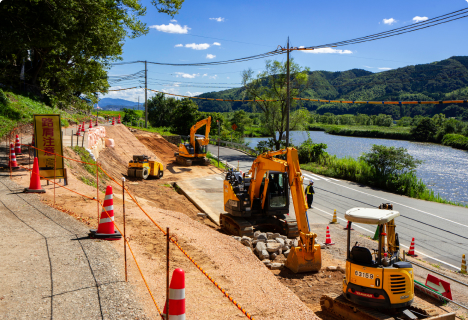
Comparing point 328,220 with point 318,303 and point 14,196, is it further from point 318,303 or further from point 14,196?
point 14,196

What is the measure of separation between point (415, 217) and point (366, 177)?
1015 cm

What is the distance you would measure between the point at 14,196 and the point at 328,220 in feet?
45.3

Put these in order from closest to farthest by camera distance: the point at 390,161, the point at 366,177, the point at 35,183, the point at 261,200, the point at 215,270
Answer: the point at 215,270 < the point at 35,183 < the point at 261,200 < the point at 390,161 < the point at 366,177

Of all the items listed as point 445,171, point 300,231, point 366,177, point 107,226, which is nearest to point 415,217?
point 366,177

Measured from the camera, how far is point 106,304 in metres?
5.21

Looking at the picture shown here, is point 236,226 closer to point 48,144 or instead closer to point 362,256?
point 362,256

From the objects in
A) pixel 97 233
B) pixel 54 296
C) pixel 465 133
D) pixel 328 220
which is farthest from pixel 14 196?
pixel 465 133

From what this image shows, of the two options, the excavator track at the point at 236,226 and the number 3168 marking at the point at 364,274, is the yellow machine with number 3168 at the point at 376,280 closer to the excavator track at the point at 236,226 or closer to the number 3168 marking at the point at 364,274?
the number 3168 marking at the point at 364,274

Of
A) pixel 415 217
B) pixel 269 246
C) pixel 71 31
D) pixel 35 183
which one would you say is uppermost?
pixel 71 31

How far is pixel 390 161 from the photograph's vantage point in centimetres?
2789

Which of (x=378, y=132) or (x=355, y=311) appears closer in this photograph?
(x=355, y=311)

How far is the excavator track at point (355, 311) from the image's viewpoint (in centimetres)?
677

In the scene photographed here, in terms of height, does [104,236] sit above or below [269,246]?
above

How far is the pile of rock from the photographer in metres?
11.0
